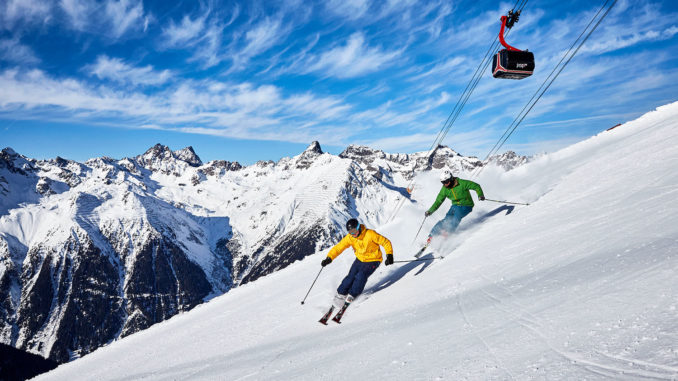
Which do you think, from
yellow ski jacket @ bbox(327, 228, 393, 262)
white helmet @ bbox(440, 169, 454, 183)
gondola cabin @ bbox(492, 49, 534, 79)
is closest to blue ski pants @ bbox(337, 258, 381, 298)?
yellow ski jacket @ bbox(327, 228, 393, 262)

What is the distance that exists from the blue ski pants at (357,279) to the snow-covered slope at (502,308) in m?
0.51

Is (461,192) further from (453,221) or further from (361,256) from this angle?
(361,256)

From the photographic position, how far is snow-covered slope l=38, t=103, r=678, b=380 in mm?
3902

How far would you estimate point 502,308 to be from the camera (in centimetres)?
579

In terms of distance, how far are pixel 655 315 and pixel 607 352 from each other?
2.64 ft

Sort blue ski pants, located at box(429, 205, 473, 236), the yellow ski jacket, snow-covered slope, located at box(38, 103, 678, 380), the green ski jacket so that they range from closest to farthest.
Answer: snow-covered slope, located at box(38, 103, 678, 380) → the yellow ski jacket → blue ski pants, located at box(429, 205, 473, 236) → the green ski jacket

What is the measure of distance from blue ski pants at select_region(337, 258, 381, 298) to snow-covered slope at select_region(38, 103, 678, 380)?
0.51 meters

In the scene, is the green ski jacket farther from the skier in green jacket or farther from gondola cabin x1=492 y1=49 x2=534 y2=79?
gondola cabin x1=492 y1=49 x2=534 y2=79

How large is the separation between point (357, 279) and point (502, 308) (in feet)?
15.0

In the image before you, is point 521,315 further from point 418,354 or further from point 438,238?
point 438,238

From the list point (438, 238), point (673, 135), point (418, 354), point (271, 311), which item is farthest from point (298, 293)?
point (673, 135)

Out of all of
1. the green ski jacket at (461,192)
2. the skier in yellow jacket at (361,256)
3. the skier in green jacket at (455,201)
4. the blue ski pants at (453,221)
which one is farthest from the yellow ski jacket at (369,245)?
the green ski jacket at (461,192)

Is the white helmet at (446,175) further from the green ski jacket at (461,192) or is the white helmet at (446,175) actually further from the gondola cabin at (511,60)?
the gondola cabin at (511,60)

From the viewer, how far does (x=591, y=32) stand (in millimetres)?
14695
